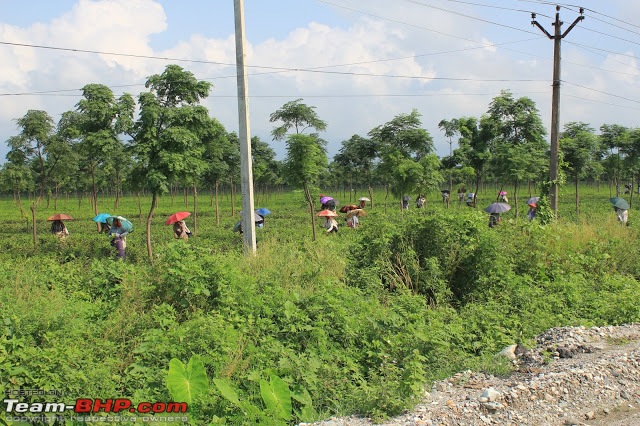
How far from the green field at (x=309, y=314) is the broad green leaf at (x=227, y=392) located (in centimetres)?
3

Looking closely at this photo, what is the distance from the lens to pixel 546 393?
16.8 feet

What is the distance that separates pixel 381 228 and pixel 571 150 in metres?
17.5

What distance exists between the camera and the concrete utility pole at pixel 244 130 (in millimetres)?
10094

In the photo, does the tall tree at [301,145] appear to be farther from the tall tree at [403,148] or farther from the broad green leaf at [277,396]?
the broad green leaf at [277,396]

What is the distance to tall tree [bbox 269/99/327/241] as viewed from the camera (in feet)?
52.3

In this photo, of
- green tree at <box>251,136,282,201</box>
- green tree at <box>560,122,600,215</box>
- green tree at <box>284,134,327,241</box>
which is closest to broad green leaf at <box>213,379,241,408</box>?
green tree at <box>284,134,327,241</box>

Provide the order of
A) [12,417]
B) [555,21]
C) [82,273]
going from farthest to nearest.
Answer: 1. [555,21]
2. [82,273]
3. [12,417]

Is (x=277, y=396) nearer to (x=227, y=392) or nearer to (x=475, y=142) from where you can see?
(x=227, y=392)

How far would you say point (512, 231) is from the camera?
1048cm

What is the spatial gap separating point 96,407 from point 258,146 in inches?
1044

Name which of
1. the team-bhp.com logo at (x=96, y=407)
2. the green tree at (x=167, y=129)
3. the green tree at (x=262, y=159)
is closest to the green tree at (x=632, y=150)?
the green tree at (x=262, y=159)

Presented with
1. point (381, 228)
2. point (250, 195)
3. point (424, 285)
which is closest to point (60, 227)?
point (250, 195)

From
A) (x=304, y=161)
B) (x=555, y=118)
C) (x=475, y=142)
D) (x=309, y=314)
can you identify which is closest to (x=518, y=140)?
(x=475, y=142)

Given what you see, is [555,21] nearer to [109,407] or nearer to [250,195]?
[250,195]
